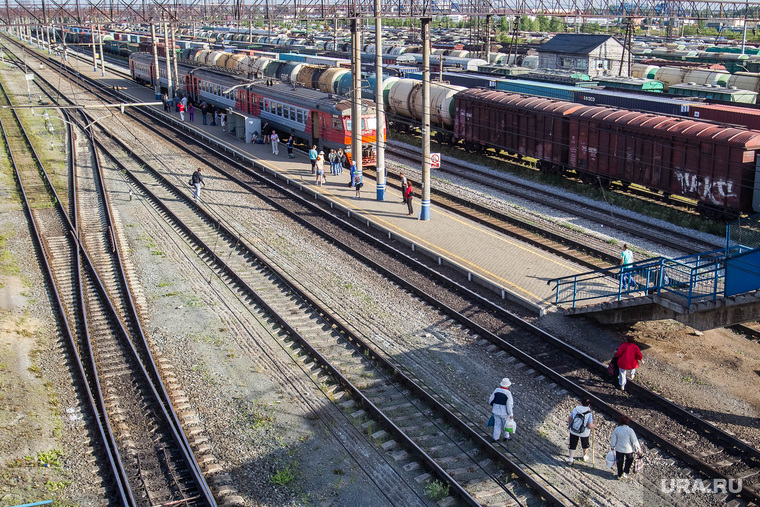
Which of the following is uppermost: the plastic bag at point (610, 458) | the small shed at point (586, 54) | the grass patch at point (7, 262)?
the small shed at point (586, 54)

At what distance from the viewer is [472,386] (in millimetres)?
14383

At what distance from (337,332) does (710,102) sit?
2558 cm

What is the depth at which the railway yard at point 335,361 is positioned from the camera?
37.8 ft

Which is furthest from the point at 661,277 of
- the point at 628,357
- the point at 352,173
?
the point at 352,173

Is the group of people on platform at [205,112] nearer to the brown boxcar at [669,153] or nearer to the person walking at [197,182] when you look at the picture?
the person walking at [197,182]

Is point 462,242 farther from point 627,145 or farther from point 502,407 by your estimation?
point 502,407

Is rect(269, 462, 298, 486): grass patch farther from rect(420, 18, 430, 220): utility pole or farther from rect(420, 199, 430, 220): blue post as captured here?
rect(420, 199, 430, 220): blue post

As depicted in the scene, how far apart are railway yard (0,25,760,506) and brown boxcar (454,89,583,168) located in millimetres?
3429

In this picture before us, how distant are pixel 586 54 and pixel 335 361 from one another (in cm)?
5350

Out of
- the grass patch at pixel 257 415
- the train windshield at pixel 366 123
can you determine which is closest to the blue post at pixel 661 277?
the grass patch at pixel 257 415

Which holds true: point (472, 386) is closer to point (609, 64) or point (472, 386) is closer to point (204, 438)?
point (204, 438)

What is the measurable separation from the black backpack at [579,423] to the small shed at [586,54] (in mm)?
53366

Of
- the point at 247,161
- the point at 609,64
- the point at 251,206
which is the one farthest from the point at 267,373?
the point at 609,64

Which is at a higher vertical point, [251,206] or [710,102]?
[710,102]
